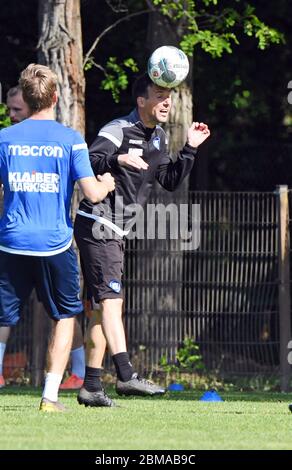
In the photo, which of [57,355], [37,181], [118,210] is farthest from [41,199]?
[118,210]

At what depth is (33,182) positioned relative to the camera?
302 inches

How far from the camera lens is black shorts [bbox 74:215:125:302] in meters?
8.56

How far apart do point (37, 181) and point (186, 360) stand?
19.3ft

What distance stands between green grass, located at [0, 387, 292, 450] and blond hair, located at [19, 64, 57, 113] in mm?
1962

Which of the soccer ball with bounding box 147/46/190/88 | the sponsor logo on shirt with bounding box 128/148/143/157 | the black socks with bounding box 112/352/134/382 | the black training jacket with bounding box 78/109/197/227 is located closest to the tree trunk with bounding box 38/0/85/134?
the soccer ball with bounding box 147/46/190/88

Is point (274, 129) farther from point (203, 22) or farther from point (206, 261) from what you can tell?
point (206, 261)

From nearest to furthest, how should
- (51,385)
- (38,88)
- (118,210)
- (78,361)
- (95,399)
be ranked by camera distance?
(38,88) → (51,385) → (95,399) → (118,210) → (78,361)

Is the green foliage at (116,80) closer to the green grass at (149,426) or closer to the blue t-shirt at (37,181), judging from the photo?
the green grass at (149,426)

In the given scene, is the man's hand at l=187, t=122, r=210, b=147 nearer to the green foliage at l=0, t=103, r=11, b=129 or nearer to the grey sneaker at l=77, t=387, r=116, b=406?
the grey sneaker at l=77, t=387, r=116, b=406

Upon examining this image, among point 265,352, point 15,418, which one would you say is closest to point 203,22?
point 265,352

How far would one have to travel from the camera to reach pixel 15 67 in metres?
15.9

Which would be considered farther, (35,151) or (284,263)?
(284,263)

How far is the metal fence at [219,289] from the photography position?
13086mm

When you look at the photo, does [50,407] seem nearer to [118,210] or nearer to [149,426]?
[149,426]
